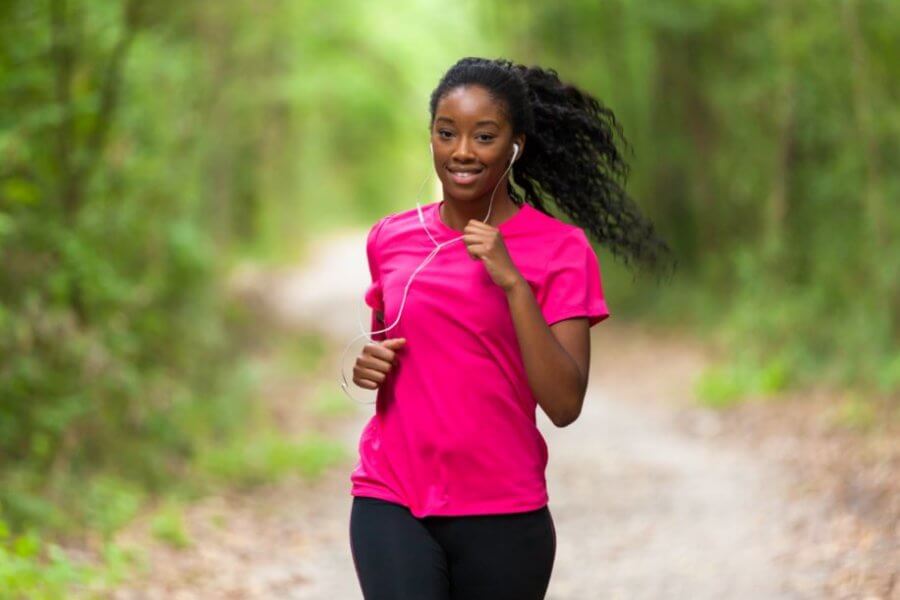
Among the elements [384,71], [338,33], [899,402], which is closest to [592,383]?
[899,402]

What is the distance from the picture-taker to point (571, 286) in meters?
2.80

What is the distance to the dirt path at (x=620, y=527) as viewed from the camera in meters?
6.04

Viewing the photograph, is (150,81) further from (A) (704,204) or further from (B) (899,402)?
(A) (704,204)

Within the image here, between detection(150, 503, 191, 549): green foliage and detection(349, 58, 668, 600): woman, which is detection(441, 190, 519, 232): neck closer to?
detection(349, 58, 668, 600): woman

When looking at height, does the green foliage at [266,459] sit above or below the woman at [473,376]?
above

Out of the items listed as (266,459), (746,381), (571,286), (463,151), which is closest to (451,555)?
(571,286)

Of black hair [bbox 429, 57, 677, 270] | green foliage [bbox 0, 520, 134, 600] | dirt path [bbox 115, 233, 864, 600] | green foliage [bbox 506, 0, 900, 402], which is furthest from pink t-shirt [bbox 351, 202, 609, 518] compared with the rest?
green foliage [bbox 506, 0, 900, 402]

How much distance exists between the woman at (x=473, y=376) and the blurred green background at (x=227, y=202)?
0.76 metres

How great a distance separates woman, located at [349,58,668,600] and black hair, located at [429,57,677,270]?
0.17 meters

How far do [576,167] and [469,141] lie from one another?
543 mm

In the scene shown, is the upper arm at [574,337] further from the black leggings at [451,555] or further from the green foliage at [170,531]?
the green foliage at [170,531]

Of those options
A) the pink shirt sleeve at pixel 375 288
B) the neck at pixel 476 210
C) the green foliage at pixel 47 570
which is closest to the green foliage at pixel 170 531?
the green foliage at pixel 47 570

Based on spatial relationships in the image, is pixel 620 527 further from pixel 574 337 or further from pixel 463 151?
pixel 463 151

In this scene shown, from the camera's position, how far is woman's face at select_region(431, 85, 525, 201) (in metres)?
2.84
